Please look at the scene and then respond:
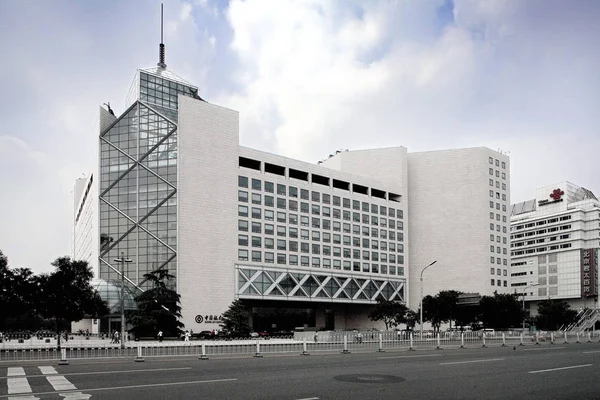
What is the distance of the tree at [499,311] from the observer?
80375 millimetres

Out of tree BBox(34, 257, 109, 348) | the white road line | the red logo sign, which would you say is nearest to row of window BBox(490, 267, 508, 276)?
the red logo sign

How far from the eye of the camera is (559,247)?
433ft

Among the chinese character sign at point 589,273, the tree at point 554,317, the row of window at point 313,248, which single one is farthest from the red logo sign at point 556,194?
the row of window at point 313,248

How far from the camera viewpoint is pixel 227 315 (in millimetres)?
72750

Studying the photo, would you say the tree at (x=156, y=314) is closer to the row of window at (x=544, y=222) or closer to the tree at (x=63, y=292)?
the tree at (x=63, y=292)

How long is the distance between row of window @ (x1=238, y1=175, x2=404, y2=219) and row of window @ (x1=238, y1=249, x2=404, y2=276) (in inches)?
379

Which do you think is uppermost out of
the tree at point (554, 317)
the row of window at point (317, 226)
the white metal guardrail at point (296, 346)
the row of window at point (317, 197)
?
the row of window at point (317, 197)

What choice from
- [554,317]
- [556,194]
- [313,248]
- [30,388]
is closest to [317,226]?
[313,248]

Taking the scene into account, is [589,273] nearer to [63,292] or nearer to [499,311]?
[499,311]

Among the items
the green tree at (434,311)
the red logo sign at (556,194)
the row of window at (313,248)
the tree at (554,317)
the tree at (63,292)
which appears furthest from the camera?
the red logo sign at (556,194)

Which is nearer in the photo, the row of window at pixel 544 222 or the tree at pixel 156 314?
the tree at pixel 156 314

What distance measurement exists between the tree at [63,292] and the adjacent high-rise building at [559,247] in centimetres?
9932

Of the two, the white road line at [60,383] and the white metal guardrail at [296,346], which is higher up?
the white road line at [60,383]

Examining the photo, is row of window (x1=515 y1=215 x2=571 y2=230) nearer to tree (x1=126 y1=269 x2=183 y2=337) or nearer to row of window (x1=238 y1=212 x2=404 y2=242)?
row of window (x1=238 y1=212 x2=404 y2=242)
